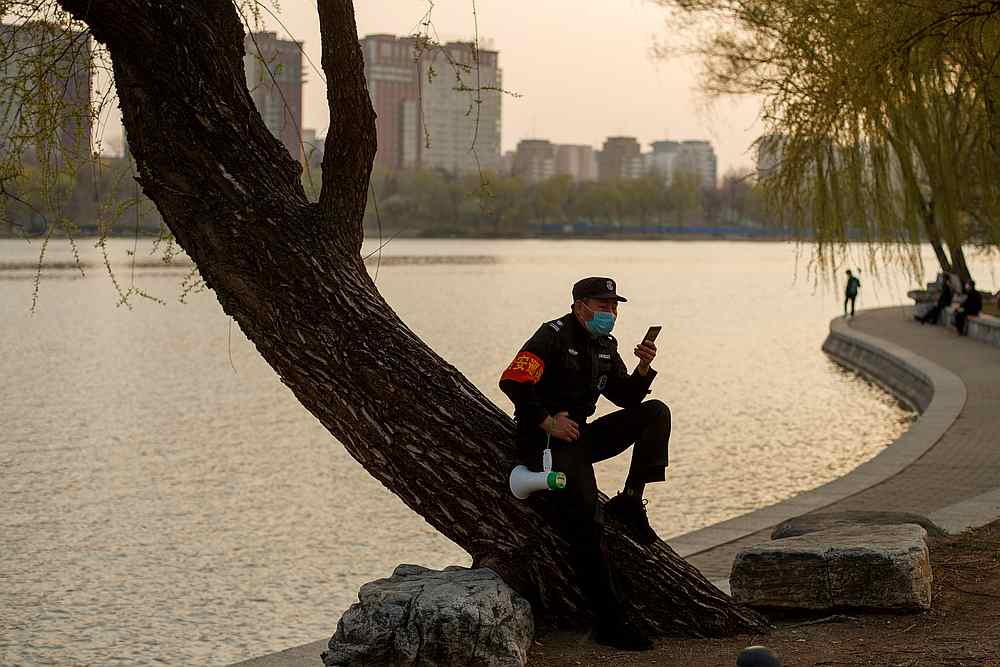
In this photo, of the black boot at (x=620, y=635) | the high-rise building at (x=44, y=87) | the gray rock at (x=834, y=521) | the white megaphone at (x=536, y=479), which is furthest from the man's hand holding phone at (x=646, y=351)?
the high-rise building at (x=44, y=87)

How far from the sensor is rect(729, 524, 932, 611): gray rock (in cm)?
622

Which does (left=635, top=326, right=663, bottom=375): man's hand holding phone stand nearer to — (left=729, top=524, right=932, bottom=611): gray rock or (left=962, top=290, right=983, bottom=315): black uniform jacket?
(left=729, top=524, right=932, bottom=611): gray rock

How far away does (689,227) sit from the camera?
181500mm

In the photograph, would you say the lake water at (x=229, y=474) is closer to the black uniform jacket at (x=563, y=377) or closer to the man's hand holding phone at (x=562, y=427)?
the black uniform jacket at (x=563, y=377)

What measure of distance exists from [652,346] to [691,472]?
31.2ft

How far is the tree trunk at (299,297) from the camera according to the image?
579 centimetres

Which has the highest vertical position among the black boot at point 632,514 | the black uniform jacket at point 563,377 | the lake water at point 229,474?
the black uniform jacket at point 563,377

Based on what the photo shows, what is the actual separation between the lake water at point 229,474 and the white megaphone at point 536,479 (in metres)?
3.79

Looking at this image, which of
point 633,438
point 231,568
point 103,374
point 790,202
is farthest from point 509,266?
point 633,438

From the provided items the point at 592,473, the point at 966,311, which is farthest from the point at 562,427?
the point at 966,311

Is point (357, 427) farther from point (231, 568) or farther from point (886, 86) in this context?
point (886, 86)

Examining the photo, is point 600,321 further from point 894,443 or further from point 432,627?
point 894,443

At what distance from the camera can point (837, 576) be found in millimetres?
6258

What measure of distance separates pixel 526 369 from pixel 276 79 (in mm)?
2551
